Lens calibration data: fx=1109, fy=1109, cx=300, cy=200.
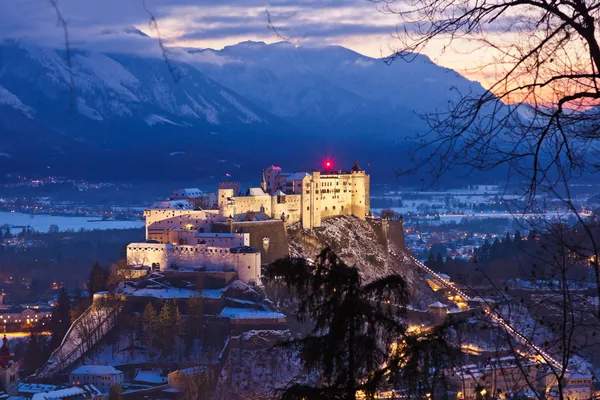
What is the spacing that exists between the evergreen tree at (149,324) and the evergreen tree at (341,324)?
28991 mm

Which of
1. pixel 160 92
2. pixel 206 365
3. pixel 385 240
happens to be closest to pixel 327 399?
pixel 206 365

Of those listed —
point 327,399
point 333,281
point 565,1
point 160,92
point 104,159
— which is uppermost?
point 160,92

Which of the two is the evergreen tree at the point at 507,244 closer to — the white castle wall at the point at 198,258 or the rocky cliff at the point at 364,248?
the rocky cliff at the point at 364,248

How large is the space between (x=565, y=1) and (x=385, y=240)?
47.4 metres

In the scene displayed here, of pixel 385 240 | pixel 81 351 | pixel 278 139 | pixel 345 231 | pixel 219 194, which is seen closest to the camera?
pixel 81 351

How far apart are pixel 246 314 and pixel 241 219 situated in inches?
305

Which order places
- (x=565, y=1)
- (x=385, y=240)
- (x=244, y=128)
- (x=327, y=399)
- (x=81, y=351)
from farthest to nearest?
(x=244, y=128), (x=385, y=240), (x=81, y=351), (x=327, y=399), (x=565, y=1)

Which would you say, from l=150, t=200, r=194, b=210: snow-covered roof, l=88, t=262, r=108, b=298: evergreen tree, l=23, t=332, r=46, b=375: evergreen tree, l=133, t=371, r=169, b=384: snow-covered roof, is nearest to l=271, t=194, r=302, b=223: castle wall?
l=150, t=200, r=194, b=210: snow-covered roof

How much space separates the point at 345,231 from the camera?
51562 millimetres

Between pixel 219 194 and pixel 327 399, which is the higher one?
pixel 219 194

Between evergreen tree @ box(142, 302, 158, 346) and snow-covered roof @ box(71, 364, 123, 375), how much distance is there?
1.87 meters

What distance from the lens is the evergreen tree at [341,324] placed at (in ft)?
31.1

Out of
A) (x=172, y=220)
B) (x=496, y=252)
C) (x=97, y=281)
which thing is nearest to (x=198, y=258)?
(x=172, y=220)

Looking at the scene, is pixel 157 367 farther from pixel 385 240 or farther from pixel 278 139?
pixel 278 139
